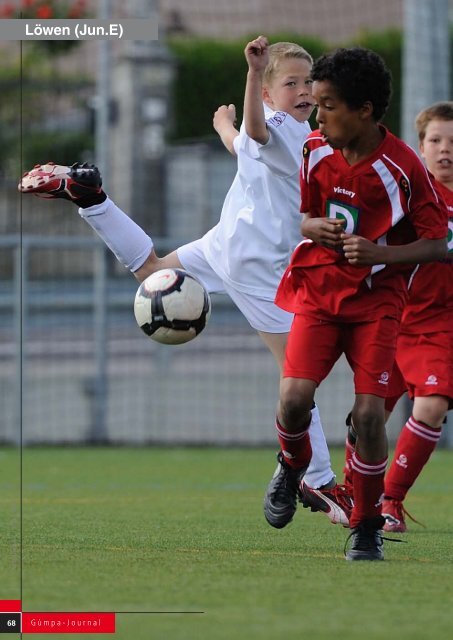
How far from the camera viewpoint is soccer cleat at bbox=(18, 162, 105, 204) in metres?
5.99

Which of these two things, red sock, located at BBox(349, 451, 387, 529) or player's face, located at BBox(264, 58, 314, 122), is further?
player's face, located at BBox(264, 58, 314, 122)

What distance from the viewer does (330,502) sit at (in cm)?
605

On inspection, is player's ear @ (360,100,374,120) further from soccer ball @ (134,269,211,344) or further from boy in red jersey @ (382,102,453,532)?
boy in red jersey @ (382,102,453,532)

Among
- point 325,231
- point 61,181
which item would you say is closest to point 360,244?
point 325,231

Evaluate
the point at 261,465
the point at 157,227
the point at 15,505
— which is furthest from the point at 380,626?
the point at 157,227

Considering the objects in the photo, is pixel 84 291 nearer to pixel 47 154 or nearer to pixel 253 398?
pixel 253 398

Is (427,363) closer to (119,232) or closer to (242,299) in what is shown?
(242,299)

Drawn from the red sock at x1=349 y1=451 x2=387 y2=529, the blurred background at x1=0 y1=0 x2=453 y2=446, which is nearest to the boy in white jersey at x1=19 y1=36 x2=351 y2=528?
the red sock at x1=349 y1=451 x2=387 y2=529

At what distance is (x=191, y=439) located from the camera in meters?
12.1

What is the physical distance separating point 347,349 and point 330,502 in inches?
48.2

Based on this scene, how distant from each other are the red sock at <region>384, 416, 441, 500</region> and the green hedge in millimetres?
21365

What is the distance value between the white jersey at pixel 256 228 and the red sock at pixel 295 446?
0.93m

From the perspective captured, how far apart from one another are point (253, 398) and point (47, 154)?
12.4 meters

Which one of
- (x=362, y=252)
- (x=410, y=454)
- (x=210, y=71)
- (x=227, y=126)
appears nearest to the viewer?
(x=362, y=252)
